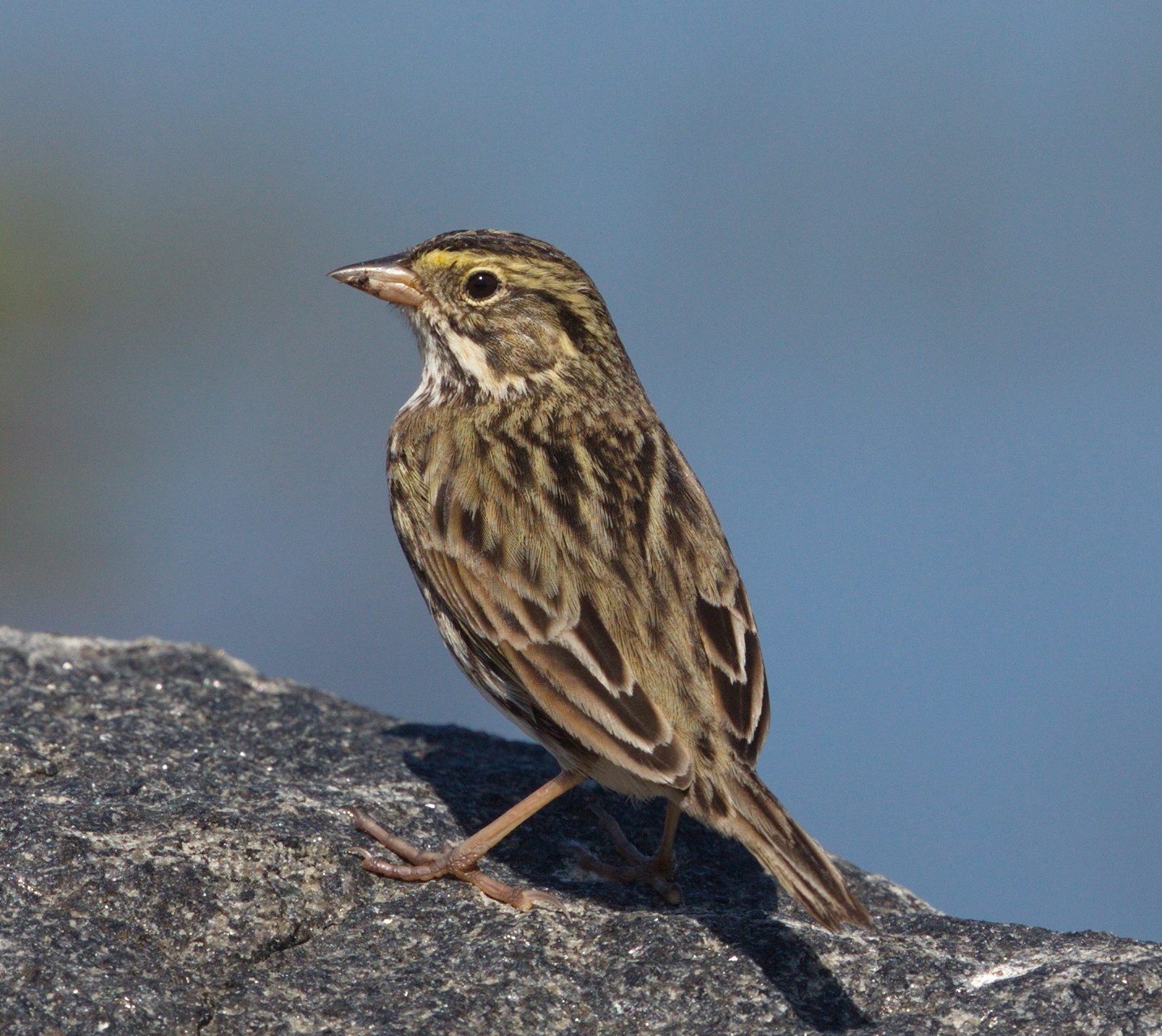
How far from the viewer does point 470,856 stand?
18.7 feet

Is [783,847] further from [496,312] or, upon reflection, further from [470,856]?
[496,312]

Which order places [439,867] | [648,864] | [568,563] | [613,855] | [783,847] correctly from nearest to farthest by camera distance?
[783,847], [439,867], [568,563], [648,864], [613,855]

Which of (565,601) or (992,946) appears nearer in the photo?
(992,946)

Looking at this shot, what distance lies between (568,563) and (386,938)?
5.13 ft

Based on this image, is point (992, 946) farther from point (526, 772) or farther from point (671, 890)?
point (526, 772)

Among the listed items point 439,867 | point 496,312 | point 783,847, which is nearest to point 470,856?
point 439,867

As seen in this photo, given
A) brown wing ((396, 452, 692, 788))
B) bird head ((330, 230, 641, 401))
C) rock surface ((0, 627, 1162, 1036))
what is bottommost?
rock surface ((0, 627, 1162, 1036))

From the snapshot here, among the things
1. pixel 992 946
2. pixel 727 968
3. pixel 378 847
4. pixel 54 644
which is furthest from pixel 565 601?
pixel 54 644

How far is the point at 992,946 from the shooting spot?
16.7 ft

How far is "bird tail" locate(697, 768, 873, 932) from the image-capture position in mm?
4801

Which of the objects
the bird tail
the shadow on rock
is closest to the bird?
the bird tail

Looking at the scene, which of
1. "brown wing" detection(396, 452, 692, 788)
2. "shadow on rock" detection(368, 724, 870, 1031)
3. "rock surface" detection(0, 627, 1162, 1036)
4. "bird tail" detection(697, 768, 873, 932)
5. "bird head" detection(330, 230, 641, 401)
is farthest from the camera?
"bird head" detection(330, 230, 641, 401)

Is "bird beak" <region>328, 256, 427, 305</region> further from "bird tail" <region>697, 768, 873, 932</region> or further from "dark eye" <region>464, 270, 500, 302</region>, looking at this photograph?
"bird tail" <region>697, 768, 873, 932</region>

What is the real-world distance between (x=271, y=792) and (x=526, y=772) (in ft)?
4.66
